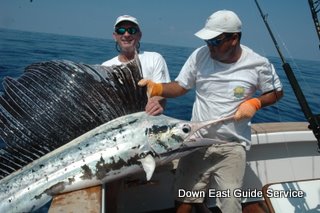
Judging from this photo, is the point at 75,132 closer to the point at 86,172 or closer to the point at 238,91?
the point at 86,172

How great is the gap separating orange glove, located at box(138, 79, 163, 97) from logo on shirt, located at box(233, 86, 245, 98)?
1.86ft

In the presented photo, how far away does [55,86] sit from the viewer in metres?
2.18

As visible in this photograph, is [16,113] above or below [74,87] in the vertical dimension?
below

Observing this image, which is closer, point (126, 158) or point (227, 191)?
point (126, 158)

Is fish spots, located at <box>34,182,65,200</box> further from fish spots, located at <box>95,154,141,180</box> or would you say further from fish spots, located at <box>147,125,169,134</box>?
fish spots, located at <box>147,125,169,134</box>

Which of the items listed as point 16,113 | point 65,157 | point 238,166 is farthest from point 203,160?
point 16,113

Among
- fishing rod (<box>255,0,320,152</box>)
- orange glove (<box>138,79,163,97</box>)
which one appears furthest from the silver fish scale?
fishing rod (<box>255,0,320,152</box>)

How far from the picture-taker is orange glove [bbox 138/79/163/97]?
2.31 m

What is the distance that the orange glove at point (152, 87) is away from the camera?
7.56 ft

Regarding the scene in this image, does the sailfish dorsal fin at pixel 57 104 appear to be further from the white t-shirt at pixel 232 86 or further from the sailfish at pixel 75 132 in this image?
the white t-shirt at pixel 232 86

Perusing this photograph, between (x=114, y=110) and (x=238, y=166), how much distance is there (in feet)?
3.33

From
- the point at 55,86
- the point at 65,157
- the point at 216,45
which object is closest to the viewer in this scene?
the point at 65,157

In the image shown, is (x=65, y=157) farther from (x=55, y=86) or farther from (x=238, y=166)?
(x=238, y=166)

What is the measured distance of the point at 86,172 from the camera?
1.96m
